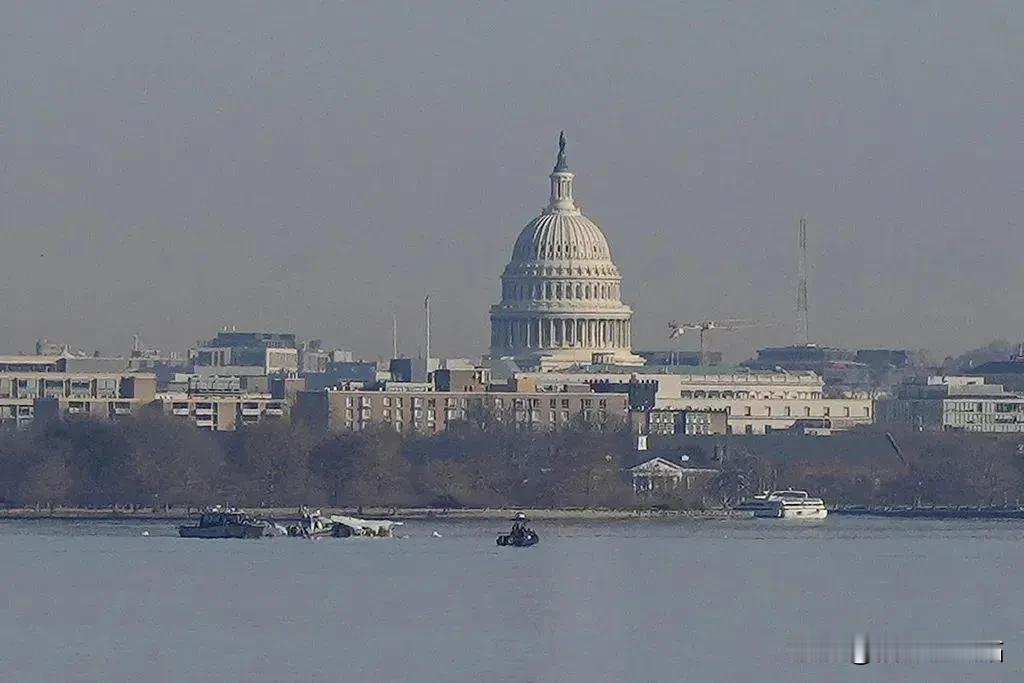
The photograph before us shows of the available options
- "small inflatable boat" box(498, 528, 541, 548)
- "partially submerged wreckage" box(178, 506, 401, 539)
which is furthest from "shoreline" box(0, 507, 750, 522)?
"small inflatable boat" box(498, 528, 541, 548)

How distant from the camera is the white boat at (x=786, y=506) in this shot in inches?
5738

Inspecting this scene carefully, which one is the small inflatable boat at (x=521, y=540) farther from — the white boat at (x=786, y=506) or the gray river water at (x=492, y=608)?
the white boat at (x=786, y=506)

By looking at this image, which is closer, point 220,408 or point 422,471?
point 422,471

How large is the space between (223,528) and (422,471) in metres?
35.8

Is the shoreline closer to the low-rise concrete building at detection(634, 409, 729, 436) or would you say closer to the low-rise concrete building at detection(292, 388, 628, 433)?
the low-rise concrete building at detection(292, 388, 628, 433)

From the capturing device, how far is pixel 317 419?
177750 mm

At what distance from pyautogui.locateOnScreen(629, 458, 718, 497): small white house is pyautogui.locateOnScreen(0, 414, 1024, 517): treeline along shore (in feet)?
1.41

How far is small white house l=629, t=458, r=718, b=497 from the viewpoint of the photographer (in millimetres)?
158750

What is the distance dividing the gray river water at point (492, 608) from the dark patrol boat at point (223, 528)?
8.54ft

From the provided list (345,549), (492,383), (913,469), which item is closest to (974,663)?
(345,549)

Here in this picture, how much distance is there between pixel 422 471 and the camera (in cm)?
15575

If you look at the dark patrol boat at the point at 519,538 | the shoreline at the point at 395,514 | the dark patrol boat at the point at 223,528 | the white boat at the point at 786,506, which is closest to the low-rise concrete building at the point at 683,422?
the white boat at the point at 786,506

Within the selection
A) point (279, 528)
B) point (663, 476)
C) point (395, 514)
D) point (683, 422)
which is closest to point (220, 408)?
point (683, 422)

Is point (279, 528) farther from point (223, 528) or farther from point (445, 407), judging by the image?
point (445, 407)
